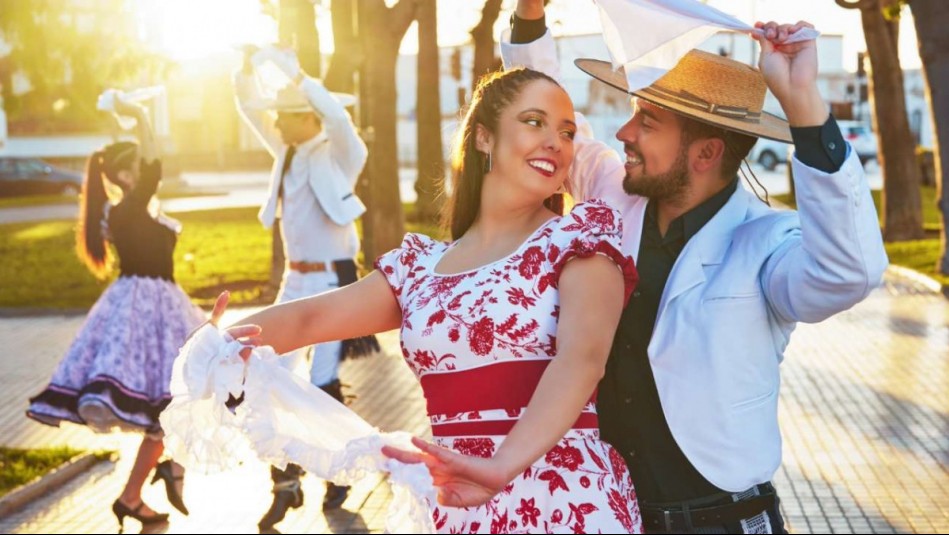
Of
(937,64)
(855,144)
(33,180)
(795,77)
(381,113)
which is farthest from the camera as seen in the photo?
(855,144)

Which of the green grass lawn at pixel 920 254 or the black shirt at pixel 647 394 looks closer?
the black shirt at pixel 647 394

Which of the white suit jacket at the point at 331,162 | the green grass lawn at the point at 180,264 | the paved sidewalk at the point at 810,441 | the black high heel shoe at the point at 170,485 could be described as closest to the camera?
the black high heel shoe at the point at 170,485

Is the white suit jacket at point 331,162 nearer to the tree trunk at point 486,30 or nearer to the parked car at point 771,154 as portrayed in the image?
the tree trunk at point 486,30

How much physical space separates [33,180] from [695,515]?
42755mm

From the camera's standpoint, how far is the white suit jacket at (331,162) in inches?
298

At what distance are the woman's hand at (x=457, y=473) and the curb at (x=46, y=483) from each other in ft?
16.7

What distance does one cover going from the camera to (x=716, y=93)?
138 inches

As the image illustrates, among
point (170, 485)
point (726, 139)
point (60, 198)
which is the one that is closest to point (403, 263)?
point (726, 139)

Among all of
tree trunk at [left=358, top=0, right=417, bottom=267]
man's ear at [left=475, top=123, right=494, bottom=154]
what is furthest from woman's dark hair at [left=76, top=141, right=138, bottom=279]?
tree trunk at [left=358, top=0, right=417, bottom=267]

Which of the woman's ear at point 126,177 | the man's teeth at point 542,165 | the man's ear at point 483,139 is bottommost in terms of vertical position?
the woman's ear at point 126,177

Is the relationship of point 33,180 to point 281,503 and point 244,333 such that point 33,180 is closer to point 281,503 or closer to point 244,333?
point 281,503

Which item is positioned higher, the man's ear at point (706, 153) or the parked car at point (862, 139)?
the man's ear at point (706, 153)

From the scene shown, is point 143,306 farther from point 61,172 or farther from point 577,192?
point 61,172

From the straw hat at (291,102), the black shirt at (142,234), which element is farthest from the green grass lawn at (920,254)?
the black shirt at (142,234)
